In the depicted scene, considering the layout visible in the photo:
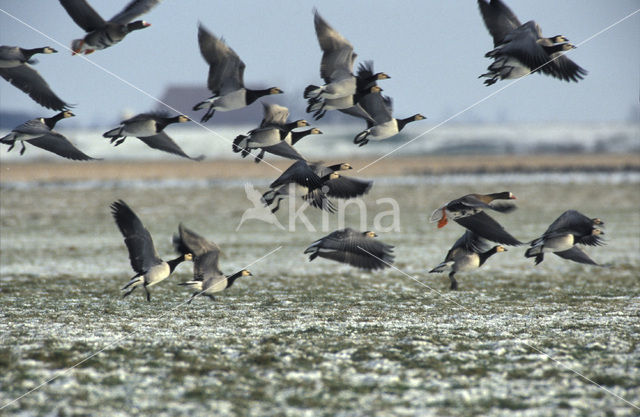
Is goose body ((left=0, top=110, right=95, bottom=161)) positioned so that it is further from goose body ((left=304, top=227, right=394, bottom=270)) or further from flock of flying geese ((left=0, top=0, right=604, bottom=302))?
goose body ((left=304, top=227, right=394, bottom=270))

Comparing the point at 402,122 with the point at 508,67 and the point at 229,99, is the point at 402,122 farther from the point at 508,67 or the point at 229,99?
the point at 229,99

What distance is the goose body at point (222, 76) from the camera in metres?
10.4

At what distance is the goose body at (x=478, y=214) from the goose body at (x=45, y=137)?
571cm

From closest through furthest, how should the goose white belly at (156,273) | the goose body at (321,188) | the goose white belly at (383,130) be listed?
the goose white belly at (156,273)
the goose body at (321,188)
the goose white belly at (383,130)

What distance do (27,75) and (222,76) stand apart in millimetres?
3425

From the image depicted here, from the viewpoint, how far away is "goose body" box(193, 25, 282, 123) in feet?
34.0

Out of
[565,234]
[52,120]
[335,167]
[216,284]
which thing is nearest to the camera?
[565,234]

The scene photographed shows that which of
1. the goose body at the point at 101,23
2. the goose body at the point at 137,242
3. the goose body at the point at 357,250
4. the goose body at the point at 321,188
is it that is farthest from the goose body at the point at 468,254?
the goose body at the point at 101,23

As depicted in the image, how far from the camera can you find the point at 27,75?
36.1 ft

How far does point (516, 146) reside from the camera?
301 feet

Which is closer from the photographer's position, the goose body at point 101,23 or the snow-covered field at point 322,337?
the snow-covered field at point 322,337

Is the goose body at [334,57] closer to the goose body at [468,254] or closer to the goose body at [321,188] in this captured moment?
the goose body at [321,188]

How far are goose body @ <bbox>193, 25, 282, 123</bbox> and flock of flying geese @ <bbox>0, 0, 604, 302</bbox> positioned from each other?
0.6 inches
